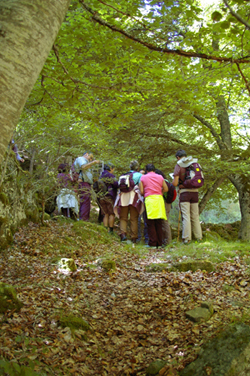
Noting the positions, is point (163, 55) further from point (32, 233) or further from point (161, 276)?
point (32, 233)

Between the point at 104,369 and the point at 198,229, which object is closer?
the point at 104,369

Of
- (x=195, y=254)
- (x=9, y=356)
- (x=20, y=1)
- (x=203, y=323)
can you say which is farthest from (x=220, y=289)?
(x=20, y=1)

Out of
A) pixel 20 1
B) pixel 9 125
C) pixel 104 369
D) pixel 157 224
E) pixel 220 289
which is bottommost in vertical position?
pixel 104 369

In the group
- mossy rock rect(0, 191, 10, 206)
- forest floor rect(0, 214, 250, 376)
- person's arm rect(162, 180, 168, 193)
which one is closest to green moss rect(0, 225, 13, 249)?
forest floor rect(0, 214, 250, 376)

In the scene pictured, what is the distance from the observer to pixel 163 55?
4.39m

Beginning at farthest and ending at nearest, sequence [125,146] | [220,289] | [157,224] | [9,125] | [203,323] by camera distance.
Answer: [125,146], [157,224], [220,289], [203,323], [9,125]

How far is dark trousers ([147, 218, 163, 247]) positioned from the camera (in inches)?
285

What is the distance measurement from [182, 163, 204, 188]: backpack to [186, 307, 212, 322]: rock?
4330 mm

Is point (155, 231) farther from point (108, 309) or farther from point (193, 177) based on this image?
point (108, 309)

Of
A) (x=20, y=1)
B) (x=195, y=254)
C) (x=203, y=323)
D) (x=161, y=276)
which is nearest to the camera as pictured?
(x=20, y=1)

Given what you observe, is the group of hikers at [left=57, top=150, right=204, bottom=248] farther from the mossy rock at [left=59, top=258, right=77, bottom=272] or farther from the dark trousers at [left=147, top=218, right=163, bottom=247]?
the mossy rock at [left=59, top=258, right=77, bottom=272]

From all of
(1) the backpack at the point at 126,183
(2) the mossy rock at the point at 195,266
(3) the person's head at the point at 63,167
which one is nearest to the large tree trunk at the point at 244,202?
(1) the backpack at the point at 126,183

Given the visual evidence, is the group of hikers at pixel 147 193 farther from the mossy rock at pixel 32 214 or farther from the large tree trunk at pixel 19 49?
the large tree trunk at pixel 19 49

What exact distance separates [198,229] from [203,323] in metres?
4.71
